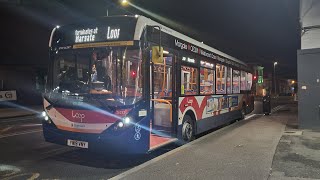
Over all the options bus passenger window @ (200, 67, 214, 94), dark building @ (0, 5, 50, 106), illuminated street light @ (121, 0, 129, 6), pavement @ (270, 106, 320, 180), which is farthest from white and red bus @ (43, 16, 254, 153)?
dark building @ (0, 5, 50, 106)

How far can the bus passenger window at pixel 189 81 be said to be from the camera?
9961mm

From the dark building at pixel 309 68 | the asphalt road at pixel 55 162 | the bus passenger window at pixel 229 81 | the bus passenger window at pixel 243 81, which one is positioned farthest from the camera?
the bus passenger window at pixel 243 81

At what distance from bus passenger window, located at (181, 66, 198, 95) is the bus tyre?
79 centimetres

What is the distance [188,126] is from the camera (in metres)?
10.5

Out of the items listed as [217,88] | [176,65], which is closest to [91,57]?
[176,65]

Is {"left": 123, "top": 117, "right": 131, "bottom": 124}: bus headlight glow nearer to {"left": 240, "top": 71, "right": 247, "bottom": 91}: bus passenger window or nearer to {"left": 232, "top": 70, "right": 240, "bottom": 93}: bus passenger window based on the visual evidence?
{"left": 232, "top": 70, "right": 240, "bottom": 93}: bus passenger window

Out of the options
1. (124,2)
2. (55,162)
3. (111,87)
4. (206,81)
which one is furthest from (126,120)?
(124,2)

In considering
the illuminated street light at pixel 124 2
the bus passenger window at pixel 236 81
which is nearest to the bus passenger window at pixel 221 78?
the bus passenger window at pixel 236 81

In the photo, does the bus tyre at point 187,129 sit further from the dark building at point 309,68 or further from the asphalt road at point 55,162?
the dark building at point 309,68

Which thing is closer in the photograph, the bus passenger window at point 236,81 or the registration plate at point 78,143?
the registration plate at point 78,143

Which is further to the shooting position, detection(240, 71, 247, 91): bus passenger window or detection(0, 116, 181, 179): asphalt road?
detection(240, 71, 247, 91): bus passenger window

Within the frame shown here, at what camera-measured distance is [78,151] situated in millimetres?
9461

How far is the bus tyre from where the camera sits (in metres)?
10.2

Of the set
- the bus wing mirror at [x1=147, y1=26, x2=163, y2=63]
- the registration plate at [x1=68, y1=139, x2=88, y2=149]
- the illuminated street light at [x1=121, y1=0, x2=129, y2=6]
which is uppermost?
the illuminated street light at [x1=121, y1=0, x2=129, y2=6]
